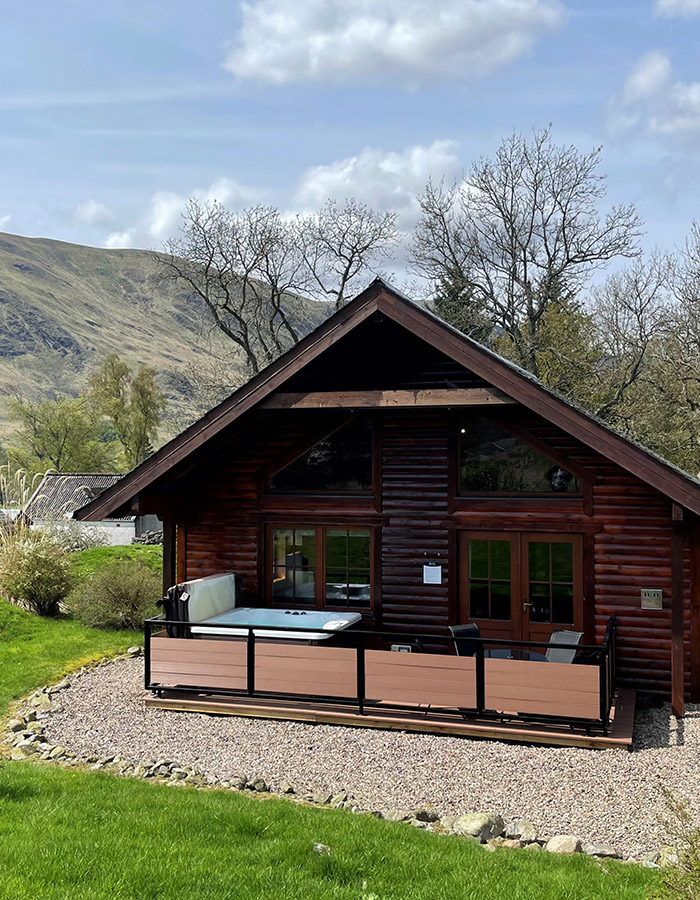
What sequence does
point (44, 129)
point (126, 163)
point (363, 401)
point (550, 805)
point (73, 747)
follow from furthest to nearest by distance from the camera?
point (126, 163) → point (44, 129) → point (363, 401) → point (73, 747) → point (550, 805)

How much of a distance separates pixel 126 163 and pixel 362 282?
19.7 metres

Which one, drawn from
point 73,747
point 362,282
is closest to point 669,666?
point 73,747

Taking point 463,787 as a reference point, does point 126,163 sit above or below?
above

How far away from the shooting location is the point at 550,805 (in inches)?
262

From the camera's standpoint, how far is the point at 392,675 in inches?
352

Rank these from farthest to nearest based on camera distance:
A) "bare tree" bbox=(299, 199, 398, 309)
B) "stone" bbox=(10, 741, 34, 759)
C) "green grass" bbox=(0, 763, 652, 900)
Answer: "bare tree" bbox=(299, 199, 398, 309), "stone" bbox=(10, 741, 34, 759), "green grass" bbox=(0, 763, 652, 900)

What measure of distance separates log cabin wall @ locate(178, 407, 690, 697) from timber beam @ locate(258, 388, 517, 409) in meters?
1.56

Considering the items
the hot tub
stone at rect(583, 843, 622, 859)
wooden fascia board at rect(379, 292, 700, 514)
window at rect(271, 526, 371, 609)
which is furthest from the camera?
window at rect(271, 526, 371, 609)

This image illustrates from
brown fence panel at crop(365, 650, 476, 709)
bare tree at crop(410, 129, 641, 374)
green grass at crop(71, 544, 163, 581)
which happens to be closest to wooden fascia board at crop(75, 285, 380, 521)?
brown fence panel at crop(365, 650, 476, 709)

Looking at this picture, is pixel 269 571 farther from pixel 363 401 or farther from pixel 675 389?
pixel 675 389

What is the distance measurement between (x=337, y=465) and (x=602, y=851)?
662cm

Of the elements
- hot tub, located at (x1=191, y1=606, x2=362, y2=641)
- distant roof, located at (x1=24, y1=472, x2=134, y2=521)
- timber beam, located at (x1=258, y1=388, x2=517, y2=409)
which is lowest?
hot tub, located at (x1=191, y1=606, x2=362, y2=641)

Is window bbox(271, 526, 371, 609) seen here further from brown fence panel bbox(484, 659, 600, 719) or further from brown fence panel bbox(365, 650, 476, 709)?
brown fence panel bbox(484, 659, 600, 719)

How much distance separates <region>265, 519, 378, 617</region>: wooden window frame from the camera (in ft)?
36.8
